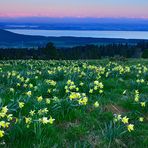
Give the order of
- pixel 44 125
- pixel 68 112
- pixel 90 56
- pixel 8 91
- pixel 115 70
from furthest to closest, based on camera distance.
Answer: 1. pixel 90 56
2. pixel 115 70
3. pixel 8 91
4. pixel 68 112
5. pixel 44 125

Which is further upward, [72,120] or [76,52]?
[72,120]

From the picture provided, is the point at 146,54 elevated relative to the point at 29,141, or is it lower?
lower

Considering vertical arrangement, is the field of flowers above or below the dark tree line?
above

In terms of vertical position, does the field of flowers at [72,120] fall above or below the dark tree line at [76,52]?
above

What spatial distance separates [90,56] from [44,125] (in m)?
95.4

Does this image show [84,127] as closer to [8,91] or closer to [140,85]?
[8,91]

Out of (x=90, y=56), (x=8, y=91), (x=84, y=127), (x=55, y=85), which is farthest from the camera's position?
(x=90, y=56)

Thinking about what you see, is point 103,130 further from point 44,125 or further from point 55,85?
point 55,85

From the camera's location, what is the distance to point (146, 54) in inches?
2515

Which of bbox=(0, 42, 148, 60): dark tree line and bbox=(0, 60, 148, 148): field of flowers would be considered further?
bbox=(0, 42, 148, 60): dark tree line

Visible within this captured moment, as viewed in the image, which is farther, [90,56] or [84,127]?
[90,56]

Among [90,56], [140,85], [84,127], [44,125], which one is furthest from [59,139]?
[90,56]

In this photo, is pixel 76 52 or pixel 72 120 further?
pixel 76 52

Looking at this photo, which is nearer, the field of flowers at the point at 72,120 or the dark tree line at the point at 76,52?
the field of flowers at the point at 72,120
